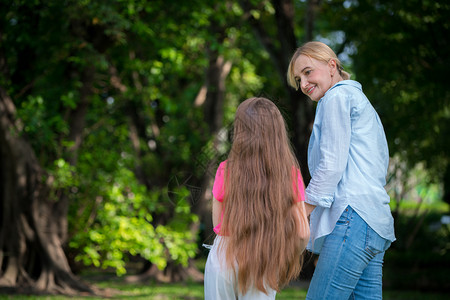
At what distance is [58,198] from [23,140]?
1311mm

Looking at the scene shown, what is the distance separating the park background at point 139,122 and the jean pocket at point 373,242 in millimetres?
4270

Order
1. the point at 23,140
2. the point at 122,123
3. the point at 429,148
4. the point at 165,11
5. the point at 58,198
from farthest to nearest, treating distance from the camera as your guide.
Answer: the point at 122,123
the point at 429,148
the point at 165,11
the point at 58,198
the point at 23,140

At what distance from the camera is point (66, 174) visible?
8812 millimetres

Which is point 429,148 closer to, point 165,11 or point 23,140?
point 165,11

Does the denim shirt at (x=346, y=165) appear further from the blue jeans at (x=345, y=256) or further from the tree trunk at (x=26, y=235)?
the tree trunk at (x=26, y=235)

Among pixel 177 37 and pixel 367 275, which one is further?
pixel 177 37

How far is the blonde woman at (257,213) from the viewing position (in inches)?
104

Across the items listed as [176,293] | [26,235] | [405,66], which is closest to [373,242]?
[26,235]

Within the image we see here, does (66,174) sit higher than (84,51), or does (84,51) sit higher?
(84,51)

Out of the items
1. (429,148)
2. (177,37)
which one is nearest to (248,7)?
(177,37)

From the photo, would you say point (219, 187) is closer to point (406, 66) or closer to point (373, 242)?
point (373, 242)

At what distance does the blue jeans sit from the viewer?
2.49m

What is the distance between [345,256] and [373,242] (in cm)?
15

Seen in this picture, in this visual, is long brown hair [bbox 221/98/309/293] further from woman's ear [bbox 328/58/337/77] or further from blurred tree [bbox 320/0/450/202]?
blurred tree [bbox 320/0/450/202]
